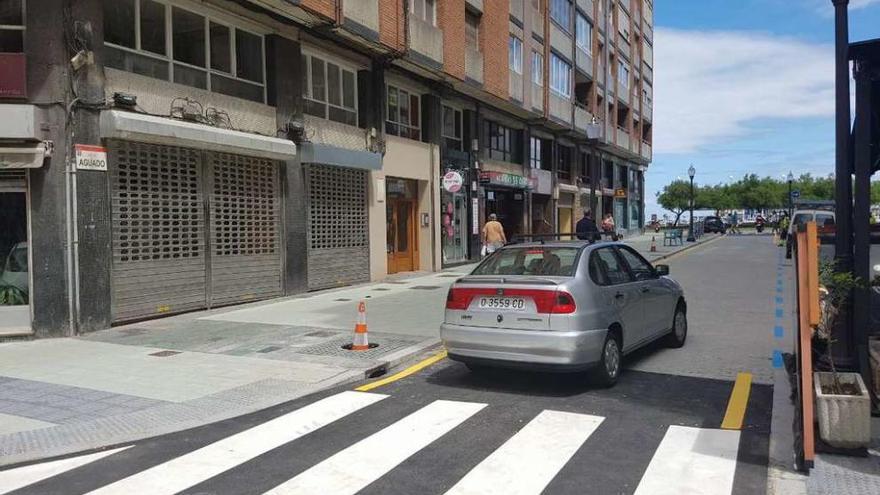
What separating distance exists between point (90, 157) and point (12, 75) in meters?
1.53

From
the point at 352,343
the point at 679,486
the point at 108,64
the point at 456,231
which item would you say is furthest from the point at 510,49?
the point at 679,486

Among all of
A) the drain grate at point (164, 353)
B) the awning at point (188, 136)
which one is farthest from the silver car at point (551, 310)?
the awning at point (188, 136)

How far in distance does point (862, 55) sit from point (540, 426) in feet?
13.2

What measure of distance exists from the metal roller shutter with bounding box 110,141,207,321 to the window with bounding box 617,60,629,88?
3575 centimetres

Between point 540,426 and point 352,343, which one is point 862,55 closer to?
point 540,426

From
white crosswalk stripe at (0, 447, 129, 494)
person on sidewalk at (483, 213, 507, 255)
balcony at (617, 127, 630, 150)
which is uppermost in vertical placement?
balcony at (617, 127, 630, 150)

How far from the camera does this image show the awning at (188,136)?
34.4ft

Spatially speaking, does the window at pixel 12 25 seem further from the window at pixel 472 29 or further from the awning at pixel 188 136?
the window at pixel 472 29

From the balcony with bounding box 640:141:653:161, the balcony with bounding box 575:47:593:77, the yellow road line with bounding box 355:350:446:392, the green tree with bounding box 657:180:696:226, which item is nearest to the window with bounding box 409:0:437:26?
the yellow road line with bounding box 355:350:446:392


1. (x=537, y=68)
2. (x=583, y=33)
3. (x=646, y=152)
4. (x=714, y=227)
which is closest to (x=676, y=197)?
(x=714, y=227)

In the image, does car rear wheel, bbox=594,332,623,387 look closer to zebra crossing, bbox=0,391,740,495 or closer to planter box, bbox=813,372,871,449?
zebra crossing, bbox=0,391,740,495

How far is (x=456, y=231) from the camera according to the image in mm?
23266

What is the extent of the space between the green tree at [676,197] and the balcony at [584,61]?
192 ft

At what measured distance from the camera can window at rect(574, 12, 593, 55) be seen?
34875 millimetres
